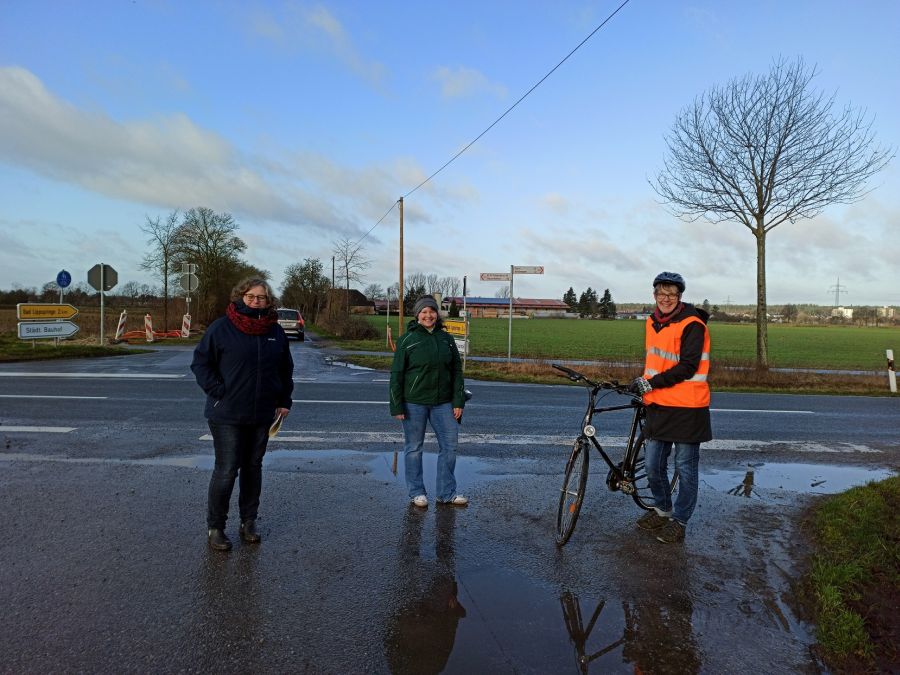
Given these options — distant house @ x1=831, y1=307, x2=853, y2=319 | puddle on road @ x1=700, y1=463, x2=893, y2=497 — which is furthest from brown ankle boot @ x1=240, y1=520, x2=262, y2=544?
distant house @ x1=831, y1=307, x2=853, y2=319

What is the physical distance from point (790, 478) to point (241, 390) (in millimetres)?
5740

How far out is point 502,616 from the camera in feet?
10.7

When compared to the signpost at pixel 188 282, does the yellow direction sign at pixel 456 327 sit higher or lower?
lower

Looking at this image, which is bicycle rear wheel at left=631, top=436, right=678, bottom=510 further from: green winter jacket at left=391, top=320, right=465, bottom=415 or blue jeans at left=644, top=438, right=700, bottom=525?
green winter jacket at left=391, top=320, right=465, bottom=415

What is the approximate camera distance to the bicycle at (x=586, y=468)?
434cm

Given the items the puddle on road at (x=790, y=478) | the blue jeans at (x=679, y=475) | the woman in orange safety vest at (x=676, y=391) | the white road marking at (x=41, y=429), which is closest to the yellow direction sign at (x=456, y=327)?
the white road marking at (x=41, y=429)

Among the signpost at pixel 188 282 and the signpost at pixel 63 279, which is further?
the signpost at pixel 188 282

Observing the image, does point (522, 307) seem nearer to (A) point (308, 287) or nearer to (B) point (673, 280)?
A: (A) point (308, 287)

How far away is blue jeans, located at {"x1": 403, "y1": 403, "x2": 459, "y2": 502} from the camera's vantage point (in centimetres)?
513

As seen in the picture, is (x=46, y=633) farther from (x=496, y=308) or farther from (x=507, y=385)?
(x=496, y=308)

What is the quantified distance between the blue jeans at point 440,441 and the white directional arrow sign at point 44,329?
61.3 ft

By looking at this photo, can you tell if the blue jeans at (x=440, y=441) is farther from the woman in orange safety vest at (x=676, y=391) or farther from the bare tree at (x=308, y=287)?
the bare tree at (x=308, y=287)

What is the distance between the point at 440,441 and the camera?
523cm

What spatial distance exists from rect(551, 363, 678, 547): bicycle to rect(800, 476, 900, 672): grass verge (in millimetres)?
1146
